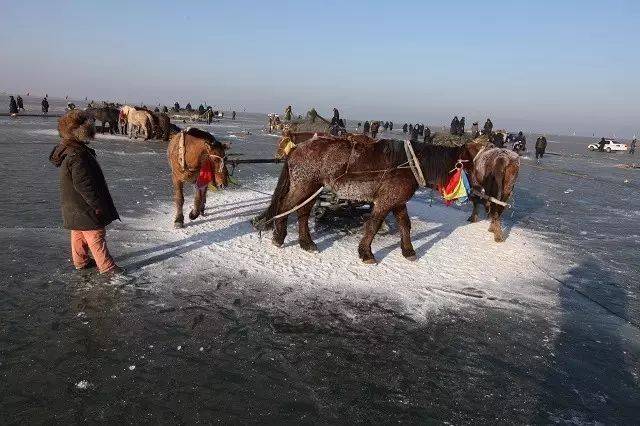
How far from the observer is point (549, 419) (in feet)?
10.6

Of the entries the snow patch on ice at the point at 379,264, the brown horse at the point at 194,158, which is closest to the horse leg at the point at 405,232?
the snow patch on ice at the point at 379,264

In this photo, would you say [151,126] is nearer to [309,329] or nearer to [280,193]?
[280,193]

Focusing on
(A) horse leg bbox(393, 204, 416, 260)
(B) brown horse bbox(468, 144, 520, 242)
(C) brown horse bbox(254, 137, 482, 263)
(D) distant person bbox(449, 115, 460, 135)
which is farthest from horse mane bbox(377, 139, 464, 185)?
(D) distant person bbox(449, 115, 460, 135)

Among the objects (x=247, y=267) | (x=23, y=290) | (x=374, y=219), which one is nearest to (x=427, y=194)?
(x=374, y=219)

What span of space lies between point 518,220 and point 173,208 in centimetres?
829

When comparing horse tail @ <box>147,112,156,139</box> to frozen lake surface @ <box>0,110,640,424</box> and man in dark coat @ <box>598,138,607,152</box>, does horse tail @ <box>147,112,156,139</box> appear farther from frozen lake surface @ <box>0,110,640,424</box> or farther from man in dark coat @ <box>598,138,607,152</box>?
man in dark coat @ <box>598,138,607,152</box>

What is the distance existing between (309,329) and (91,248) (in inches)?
112

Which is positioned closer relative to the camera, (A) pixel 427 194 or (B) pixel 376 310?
(B) pixel 376 310

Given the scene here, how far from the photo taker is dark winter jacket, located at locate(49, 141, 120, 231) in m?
4.65

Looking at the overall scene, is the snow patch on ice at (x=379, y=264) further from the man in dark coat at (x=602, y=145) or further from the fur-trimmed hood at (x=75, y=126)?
the man in dark coat at (x=602, y=145)

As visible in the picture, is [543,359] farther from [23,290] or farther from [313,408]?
[23,290]

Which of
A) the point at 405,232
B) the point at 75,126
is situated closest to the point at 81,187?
the point at 75,126

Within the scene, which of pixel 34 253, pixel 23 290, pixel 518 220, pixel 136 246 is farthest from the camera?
pixel 518 220

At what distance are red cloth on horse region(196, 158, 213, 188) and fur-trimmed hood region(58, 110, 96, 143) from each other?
8.28ft
